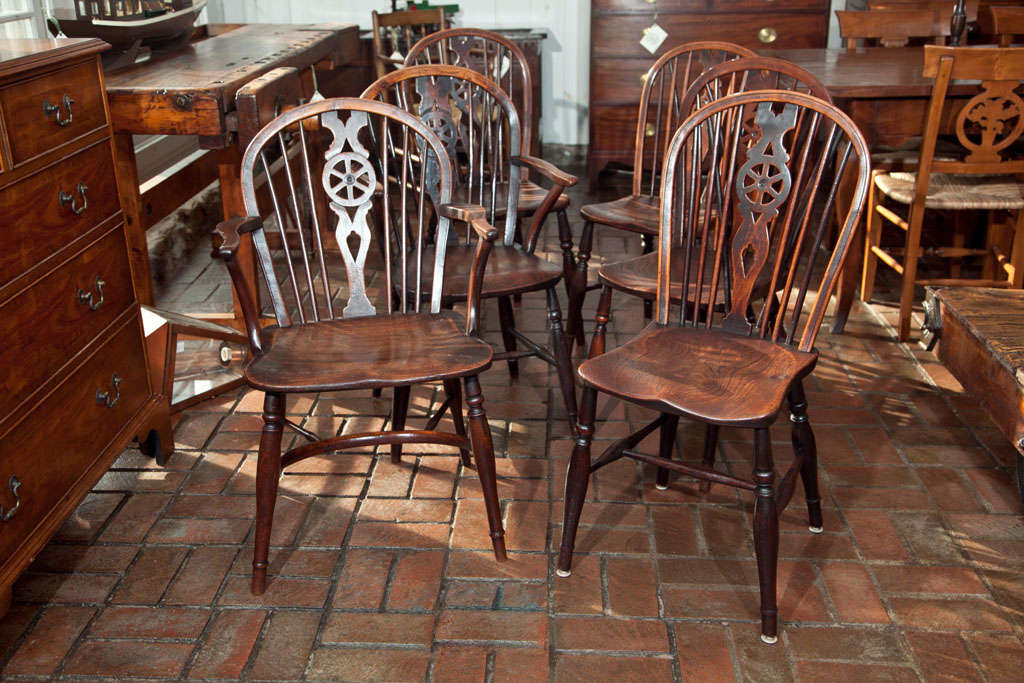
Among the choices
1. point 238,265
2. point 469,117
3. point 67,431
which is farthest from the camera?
point 469,117

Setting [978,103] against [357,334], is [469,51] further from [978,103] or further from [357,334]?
[978,103]

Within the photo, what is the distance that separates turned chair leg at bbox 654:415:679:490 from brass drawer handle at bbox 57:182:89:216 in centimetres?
146

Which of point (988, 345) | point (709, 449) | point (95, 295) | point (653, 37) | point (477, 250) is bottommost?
point (709, 449)

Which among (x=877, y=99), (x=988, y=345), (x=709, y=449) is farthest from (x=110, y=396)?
(x=877, y=99)

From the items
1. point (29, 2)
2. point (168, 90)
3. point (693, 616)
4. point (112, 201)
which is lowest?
point (693, 616)

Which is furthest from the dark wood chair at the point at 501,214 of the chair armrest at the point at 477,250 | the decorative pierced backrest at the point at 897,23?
the decorative pierced backrest at the point at 897,23

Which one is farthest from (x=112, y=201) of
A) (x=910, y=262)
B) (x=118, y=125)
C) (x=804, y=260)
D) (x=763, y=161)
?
(x=804, y=260)

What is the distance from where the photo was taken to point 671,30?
203 inches

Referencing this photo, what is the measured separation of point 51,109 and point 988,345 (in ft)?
7.37

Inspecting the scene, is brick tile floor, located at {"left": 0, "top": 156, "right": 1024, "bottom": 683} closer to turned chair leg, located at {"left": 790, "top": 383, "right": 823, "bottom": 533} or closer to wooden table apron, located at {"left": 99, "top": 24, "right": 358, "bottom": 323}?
turned chair leg, located at {"left": 790, "top": 383, "right": 823, "bottom": 533}

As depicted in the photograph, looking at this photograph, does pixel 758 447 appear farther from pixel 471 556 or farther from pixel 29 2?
pixel 29 2

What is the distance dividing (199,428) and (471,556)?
106 cm

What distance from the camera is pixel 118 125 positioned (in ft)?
9.38

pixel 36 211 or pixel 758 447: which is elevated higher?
pixel 36 211
